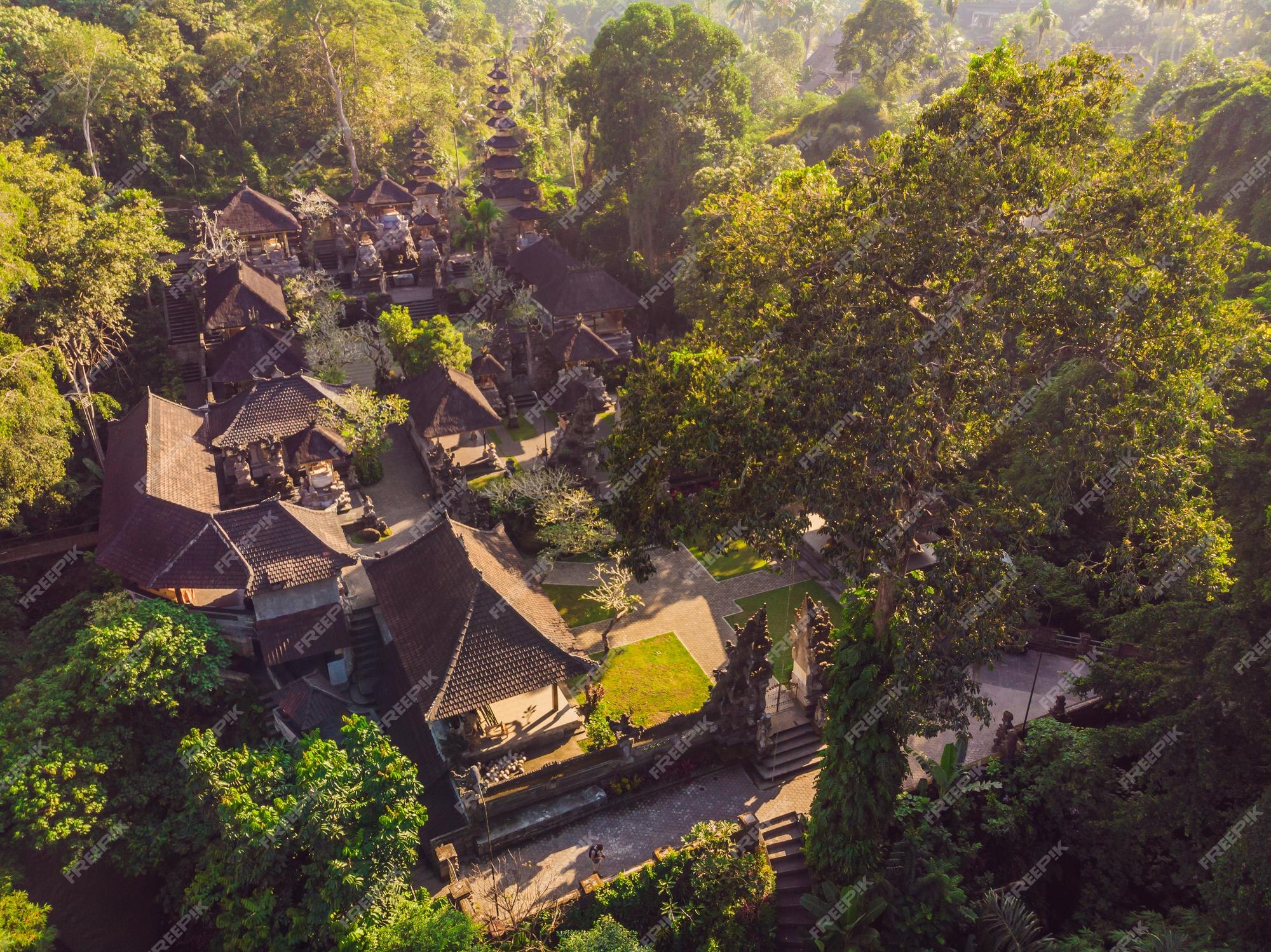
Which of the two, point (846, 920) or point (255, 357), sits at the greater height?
point (255, 357)

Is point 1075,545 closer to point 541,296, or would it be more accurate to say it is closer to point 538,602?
point 538,602

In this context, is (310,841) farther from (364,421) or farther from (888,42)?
(888,42)

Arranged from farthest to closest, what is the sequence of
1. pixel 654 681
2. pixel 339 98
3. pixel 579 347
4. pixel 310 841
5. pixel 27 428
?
pixel 339 98 → pixel 579 347 → pixel 27 428 → pixel 654 681 → pixel 310 841

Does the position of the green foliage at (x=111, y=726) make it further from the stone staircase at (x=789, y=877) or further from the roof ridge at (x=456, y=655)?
the stone staircase at (x=789, y=877)

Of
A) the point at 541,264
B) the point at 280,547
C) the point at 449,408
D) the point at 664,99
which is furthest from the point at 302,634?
the point at 664,99

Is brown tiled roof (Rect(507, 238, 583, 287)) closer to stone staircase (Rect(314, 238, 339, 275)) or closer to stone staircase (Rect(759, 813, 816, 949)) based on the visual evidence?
stone staircase (Rect(314, 238, 339, 275))

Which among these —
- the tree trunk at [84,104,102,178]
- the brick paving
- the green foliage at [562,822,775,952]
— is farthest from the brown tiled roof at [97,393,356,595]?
the tree trunk at [84,104,102,178]
